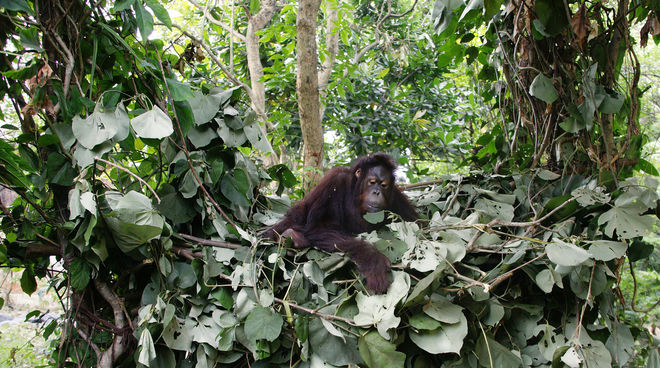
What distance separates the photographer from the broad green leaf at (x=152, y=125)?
198 cm

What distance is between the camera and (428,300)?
1.82 metres

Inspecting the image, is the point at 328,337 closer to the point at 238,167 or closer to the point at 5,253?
the point at 238,167

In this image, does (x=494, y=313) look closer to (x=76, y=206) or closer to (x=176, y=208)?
(x=176, y=208)

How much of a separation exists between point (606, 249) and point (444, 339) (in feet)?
2.39

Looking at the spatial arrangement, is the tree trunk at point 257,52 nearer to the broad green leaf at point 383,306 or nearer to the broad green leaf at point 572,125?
the broad green leaf at point 572,125

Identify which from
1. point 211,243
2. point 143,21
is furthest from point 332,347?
point 143,21

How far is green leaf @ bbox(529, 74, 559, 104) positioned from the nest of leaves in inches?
19.8

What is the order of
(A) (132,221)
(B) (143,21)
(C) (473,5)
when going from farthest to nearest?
(C) (473,5) → (B) (143,21) → (A) (132,221)

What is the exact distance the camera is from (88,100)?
6.95 feet

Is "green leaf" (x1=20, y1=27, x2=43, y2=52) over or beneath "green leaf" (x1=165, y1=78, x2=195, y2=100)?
over

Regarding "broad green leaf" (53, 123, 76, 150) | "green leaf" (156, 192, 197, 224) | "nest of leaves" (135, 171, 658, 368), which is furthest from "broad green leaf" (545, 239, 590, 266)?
"broad green leaf" (53, 123, 76, 150)

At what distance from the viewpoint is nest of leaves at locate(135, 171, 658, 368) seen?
1823 millimetres

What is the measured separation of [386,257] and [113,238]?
3.86 ft

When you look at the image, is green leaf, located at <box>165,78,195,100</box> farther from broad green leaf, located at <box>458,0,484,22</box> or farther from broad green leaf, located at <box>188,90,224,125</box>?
broad green leaf, located at <box>458,0,484,22</box>
